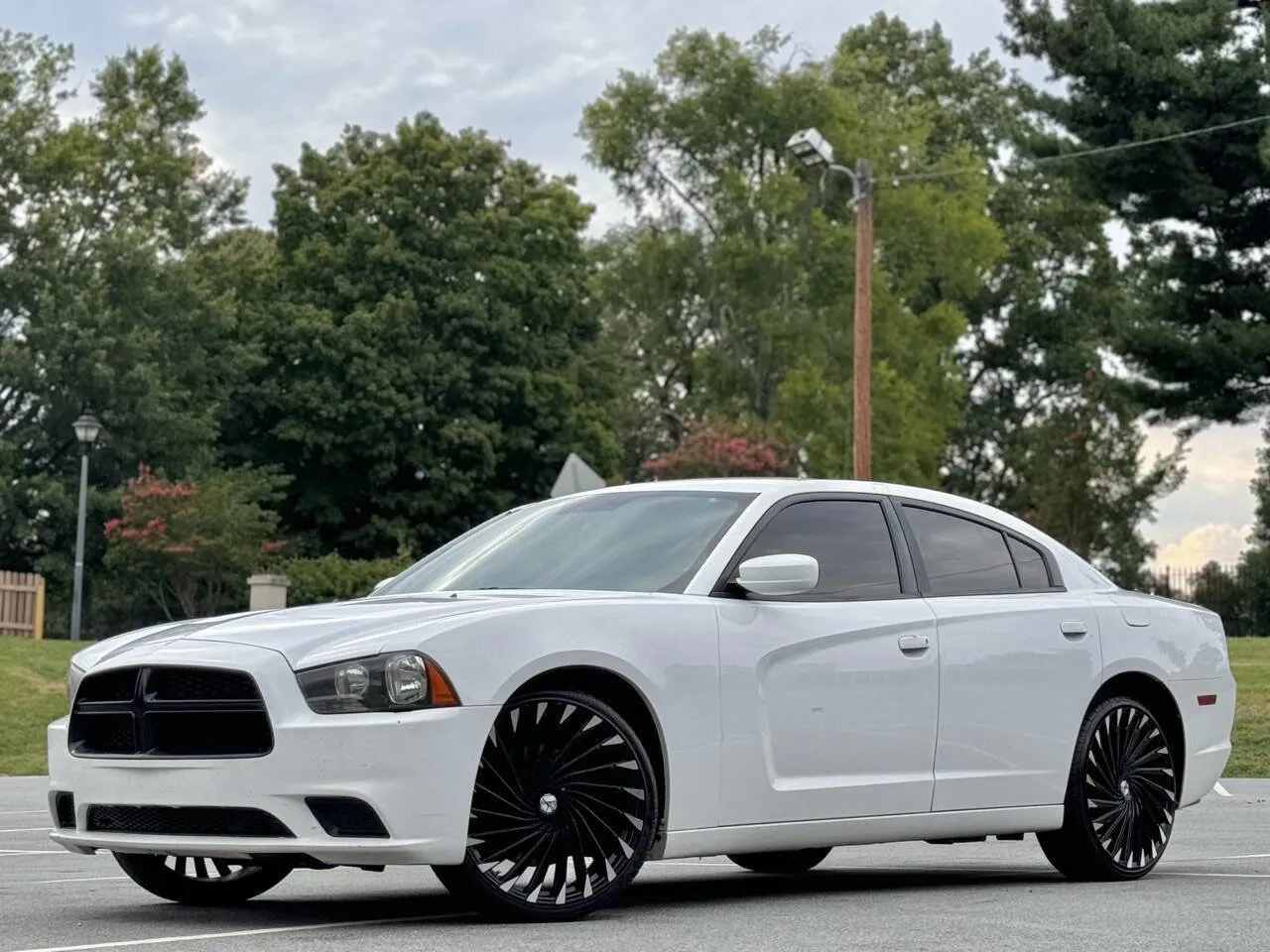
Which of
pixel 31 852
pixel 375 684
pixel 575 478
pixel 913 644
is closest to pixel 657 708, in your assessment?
pixel 375 684

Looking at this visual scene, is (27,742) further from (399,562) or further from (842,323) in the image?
(842,323)

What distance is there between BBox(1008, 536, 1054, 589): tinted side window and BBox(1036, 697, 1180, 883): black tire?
59 cm

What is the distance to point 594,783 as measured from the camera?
7484 mm

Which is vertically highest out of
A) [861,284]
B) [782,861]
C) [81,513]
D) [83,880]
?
[861,284]

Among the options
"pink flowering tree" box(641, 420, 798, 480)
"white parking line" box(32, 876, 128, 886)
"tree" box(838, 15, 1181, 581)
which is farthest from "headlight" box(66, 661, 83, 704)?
"tree" box(838, 15, 1181, 581)

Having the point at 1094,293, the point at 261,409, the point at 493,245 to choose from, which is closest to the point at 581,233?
the point at 493,245

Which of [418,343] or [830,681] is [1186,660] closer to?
[830,681]

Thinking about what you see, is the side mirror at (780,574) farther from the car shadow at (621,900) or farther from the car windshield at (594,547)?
the car shadow at (621,900)

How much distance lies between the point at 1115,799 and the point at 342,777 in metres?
3.83

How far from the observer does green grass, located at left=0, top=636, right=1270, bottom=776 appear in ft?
77.0

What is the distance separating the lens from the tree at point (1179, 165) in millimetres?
36000

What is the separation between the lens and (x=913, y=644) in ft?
28.4

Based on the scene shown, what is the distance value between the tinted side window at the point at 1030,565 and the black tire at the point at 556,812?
8.57 feet

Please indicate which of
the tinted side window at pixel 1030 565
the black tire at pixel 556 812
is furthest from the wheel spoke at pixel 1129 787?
the black tire at pixel 556 812
